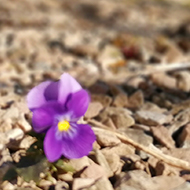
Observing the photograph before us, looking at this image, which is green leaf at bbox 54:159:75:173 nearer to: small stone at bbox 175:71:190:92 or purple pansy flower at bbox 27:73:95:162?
purple pansy flower at bbox 27:73:95:162


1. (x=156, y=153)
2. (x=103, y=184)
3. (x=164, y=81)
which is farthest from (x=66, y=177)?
(x=164, y=81)

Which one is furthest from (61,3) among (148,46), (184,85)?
(184,85)

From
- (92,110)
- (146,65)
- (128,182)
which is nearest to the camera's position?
(128,182)

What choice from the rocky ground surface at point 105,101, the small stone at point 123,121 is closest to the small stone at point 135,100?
the rocky ground surface at point 105,101

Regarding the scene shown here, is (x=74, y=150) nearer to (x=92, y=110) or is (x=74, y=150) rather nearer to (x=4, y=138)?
(x=4, y=138)

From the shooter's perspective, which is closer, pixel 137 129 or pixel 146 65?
pixel 137 129

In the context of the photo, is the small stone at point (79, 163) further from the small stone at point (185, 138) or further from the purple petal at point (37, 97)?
the small stone at point (185, 138)
